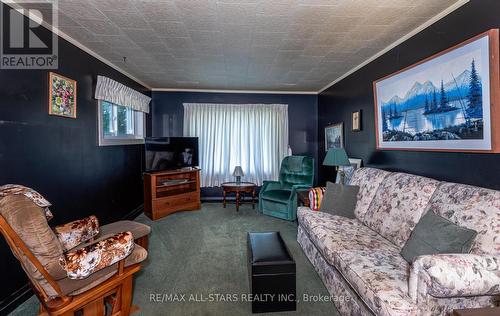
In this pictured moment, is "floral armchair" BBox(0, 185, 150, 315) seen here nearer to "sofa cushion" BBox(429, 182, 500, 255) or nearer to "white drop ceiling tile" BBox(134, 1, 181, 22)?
"white drop ceiling tile" BBox(134, 1, 181, 22)

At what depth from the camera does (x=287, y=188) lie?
483cm

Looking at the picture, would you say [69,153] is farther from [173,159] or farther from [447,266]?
[447,266]

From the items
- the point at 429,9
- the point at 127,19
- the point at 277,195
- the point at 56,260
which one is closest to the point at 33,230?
the point at 56,260

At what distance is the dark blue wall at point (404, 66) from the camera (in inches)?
74.6

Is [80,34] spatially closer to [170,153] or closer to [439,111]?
[170,153]

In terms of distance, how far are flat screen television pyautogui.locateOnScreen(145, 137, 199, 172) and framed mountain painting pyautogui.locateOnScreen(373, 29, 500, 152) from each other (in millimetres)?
3505

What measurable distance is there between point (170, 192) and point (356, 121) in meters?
3.51

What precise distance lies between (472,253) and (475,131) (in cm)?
96

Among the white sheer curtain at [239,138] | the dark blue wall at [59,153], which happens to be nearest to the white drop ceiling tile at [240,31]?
the dark blue wall at [59,153]

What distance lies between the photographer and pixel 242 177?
5570 millimetres

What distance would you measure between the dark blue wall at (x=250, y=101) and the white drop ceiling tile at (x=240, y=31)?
138 cm

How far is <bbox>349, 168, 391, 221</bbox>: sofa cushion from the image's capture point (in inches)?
108

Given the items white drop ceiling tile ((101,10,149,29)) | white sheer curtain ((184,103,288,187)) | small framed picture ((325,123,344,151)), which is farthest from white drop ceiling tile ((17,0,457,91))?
white sheer curtain ((184,103,288,187))

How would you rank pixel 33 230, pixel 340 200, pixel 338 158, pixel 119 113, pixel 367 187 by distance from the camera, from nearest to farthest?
pixel 33 230
pixel 367 187
pixel 340 200
pixel 338 158
pixel 119 113
